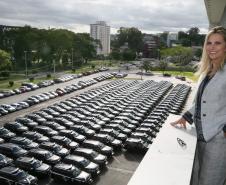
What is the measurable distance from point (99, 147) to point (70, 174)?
4.03 m

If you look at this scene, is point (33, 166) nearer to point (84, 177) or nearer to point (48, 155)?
point (48, 155)

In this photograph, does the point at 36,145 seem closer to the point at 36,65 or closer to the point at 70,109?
the point at 70,109

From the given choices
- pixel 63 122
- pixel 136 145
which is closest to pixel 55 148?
pixel 136 145

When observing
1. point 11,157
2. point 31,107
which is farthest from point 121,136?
point 31,107

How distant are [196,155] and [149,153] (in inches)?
24.7

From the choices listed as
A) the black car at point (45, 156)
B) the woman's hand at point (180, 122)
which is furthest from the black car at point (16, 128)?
the woman's hand at point (180, 122)

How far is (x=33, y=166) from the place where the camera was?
1572 cm

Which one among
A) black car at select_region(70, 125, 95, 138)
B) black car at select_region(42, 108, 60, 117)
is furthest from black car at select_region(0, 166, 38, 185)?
black car at select_region(42, 108, 60, 117)

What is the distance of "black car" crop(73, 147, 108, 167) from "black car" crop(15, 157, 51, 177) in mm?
2315

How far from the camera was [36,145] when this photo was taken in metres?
18.7

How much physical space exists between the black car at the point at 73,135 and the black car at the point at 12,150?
3981 millimetres

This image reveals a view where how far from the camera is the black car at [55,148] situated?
1795 centimetres

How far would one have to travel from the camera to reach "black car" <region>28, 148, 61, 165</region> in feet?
55.1

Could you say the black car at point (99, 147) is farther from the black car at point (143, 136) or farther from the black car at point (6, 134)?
the black car at point (6, 134)
